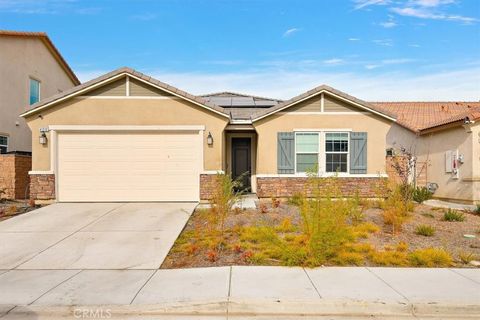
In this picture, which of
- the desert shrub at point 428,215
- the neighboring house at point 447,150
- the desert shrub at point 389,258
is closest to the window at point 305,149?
the neighboring house at point 447,150

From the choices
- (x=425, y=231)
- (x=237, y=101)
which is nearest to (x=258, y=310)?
(x=425, y=231)

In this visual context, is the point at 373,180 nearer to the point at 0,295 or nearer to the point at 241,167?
the point at 241,167

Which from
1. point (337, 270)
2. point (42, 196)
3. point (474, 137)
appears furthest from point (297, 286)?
point (474, 137)

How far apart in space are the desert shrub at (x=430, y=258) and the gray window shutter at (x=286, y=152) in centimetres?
689

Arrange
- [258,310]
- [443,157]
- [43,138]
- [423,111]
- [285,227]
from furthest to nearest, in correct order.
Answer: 1. [423,111]
2. [443,157]
3. [43,138]
4. [285,227]
5. [258,310]

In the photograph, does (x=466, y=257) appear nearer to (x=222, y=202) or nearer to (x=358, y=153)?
(x=222, y=202)

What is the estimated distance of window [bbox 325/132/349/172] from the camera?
14.0 m

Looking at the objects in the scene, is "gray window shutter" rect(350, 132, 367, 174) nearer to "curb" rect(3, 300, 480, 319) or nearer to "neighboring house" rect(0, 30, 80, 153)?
"curb" rect(3, 300, 480, 319)

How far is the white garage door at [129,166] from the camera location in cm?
1333

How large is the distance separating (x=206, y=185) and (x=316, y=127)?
4.56m

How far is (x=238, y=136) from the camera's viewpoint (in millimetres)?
16109

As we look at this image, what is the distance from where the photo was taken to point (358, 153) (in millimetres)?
13953

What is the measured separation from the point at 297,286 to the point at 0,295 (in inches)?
172

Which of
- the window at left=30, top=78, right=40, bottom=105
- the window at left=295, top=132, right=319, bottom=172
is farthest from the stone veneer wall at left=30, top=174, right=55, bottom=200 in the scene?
the window at left=295, top=132, right=319, bottom=172
